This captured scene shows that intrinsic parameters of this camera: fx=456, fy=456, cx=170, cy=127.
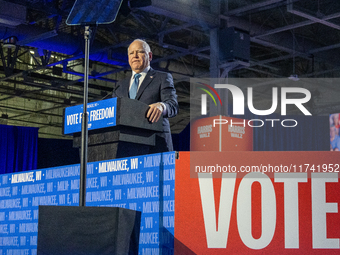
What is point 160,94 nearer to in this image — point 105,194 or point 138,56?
point 138,56

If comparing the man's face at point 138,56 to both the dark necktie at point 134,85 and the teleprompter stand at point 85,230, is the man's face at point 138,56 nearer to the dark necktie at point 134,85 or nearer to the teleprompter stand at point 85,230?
the dark necktie at point 134,85

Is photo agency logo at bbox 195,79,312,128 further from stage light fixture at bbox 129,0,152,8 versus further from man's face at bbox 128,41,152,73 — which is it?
man's face at bbox 128,41,152,73

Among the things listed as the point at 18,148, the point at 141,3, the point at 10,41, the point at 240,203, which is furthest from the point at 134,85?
the point at 18,148

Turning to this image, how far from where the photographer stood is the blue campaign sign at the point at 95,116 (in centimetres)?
220

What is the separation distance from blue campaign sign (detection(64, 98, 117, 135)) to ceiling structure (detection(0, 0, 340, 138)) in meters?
4.22

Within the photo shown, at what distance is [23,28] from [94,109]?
22.5ft

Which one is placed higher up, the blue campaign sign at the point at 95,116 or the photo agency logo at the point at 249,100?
the photo agency logo at the point at 249,100

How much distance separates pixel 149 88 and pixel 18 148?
12116mm

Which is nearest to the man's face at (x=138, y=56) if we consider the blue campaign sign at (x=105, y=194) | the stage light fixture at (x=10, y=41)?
Answer: the blue campaign sign at (x=105, y=194)

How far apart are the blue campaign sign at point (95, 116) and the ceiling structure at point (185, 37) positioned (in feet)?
13.8

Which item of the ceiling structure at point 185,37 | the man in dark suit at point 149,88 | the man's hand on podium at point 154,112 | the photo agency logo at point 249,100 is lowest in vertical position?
the man's hand on podium at point 154,112

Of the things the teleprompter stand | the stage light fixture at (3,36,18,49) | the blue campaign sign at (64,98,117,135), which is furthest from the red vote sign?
the stage light fixture at (3,36,18,49)

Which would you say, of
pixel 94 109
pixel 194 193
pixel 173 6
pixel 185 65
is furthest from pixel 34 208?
pixel 185 65

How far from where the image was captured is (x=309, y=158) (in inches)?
74.5
